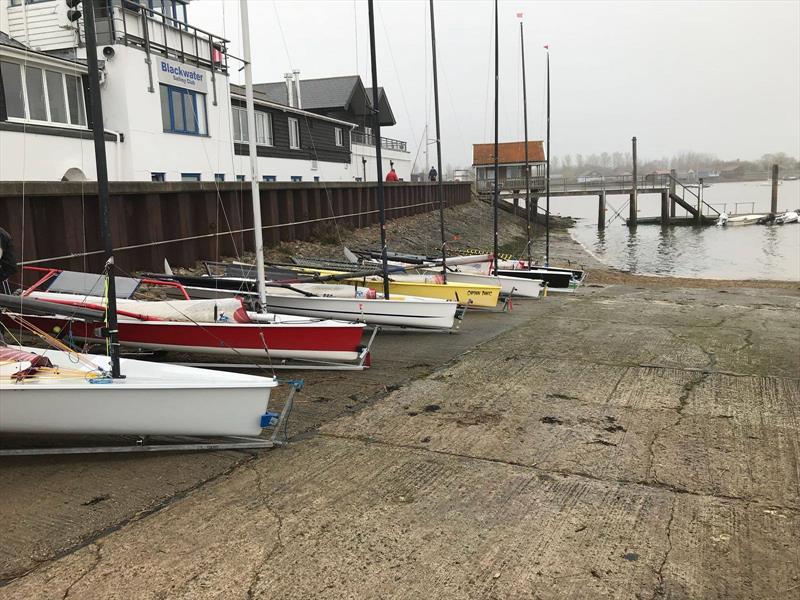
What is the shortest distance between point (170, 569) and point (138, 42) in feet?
62.7

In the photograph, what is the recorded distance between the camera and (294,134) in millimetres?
30750

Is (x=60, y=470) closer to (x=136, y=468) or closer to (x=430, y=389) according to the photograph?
(x=136, y=468)

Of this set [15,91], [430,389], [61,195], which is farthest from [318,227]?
[430,389]

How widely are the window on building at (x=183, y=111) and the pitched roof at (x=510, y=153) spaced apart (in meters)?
40.9

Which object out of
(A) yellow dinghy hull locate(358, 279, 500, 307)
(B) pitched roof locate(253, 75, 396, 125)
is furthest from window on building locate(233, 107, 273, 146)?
(A) yellow dinghy hull locate(358, 279, 500, 307)

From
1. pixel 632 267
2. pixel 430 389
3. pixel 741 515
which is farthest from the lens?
pixel 632 267

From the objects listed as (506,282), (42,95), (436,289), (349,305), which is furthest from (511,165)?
(349,305)

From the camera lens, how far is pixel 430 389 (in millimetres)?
7512

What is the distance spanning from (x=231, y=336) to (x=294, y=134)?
24436mm

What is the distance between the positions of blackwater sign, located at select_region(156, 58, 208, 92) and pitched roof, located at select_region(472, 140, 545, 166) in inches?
1612

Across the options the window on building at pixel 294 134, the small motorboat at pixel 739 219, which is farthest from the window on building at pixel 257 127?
the small motorboat at pixel 739 219

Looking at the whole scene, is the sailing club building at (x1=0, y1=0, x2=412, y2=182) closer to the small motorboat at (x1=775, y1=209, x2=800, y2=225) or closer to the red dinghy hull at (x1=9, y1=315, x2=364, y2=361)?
the red dinghy hull at (x1=9, y1=315, x2=364, y2=361)

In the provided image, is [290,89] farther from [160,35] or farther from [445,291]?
[445,291]

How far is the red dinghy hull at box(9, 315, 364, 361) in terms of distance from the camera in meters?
7.82
